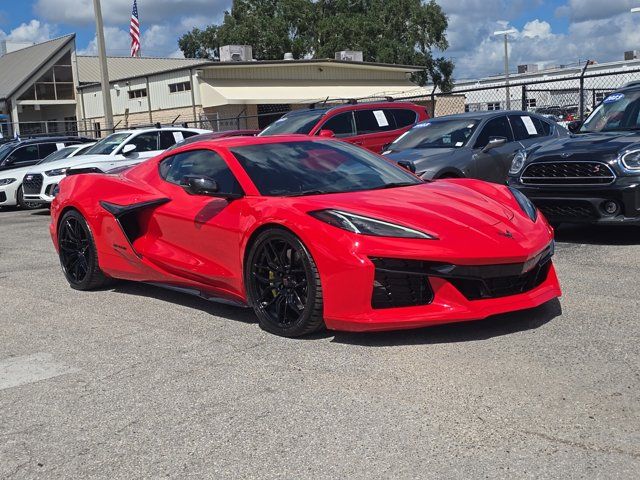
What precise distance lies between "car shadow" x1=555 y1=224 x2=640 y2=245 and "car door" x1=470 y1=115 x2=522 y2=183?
1297 mm

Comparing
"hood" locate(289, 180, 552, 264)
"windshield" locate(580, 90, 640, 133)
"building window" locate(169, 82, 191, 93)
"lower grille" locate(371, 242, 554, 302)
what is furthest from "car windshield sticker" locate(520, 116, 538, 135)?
"building window" locate(169, 82, 191, 93)

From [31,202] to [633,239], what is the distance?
38.2ft

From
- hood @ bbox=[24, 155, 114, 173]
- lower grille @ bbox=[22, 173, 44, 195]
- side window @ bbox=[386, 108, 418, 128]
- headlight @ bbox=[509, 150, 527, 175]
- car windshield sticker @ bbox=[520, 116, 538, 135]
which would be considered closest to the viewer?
headlight @ bbox=[509, 150, 527, 175]

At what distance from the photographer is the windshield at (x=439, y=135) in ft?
34.7

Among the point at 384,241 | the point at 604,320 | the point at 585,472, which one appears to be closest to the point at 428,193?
the point at 384,241

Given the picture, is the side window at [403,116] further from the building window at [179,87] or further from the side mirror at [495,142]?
the building window at [179,87]

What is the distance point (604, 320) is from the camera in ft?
16.4

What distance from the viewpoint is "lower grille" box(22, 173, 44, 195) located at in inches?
598

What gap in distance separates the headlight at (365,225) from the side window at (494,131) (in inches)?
241

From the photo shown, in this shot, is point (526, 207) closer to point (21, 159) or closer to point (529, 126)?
point (529, 126)

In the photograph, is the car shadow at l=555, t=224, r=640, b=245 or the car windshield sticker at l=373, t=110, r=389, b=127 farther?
the car windshield sticker at l=373, t=110, r=389, b=127

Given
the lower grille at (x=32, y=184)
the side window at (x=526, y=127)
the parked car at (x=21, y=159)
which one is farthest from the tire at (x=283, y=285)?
the parked car at (x=21, y=159)

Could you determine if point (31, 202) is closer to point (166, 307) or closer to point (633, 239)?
point (166, 307)

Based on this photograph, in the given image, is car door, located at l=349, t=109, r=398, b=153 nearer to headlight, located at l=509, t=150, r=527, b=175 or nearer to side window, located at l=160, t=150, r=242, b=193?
headlight, located at l=509, t=150, r=527, b=175
